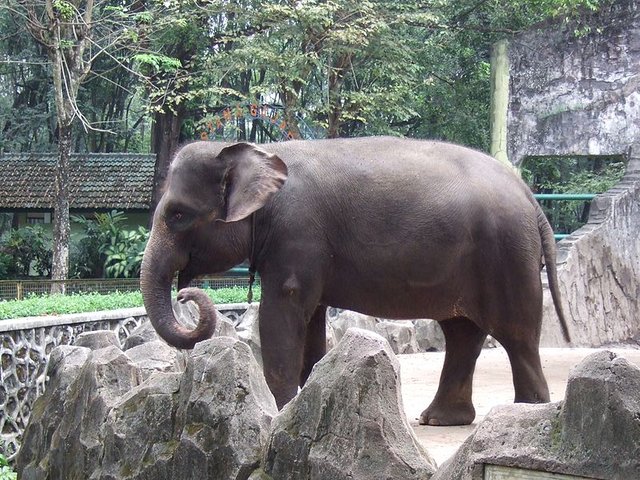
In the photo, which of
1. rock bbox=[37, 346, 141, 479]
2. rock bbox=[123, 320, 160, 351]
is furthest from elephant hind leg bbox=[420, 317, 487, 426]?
rock bbox=[37, 346, 141, 479]

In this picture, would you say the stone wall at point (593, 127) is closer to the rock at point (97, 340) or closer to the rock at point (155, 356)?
the rock at point (155, 356)

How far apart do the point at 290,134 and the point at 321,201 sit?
8979 mm

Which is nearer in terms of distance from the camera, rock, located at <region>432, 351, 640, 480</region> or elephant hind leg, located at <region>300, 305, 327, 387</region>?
rock, located at <region>432, 351, 640, 480</region>

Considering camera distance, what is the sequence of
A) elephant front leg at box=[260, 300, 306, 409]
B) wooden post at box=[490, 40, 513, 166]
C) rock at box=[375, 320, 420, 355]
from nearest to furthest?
elephant front leg at box=[260, 300, 306, 409] < rock at box=[375, 320, 420, 355] < wooden post at box=[490, 40, 513, 166]

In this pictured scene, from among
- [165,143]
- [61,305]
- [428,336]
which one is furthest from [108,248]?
[61,305]

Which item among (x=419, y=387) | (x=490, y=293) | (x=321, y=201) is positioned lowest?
(x=419, y=387)

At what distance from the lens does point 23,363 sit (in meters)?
6.57

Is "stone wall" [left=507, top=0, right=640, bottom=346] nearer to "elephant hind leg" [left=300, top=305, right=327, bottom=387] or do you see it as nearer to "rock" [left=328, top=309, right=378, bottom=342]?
"rock" [left=328, top=309, right=378, bottom=342]

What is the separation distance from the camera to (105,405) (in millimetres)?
4227

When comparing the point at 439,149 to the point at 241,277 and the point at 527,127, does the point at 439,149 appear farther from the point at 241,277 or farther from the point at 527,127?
the point at 527,127

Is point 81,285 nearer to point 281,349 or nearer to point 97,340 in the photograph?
point 97,340

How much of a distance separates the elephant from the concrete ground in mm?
485

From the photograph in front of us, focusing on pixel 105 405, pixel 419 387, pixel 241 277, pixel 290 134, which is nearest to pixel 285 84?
pixel 290 134

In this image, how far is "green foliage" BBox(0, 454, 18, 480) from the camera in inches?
218
